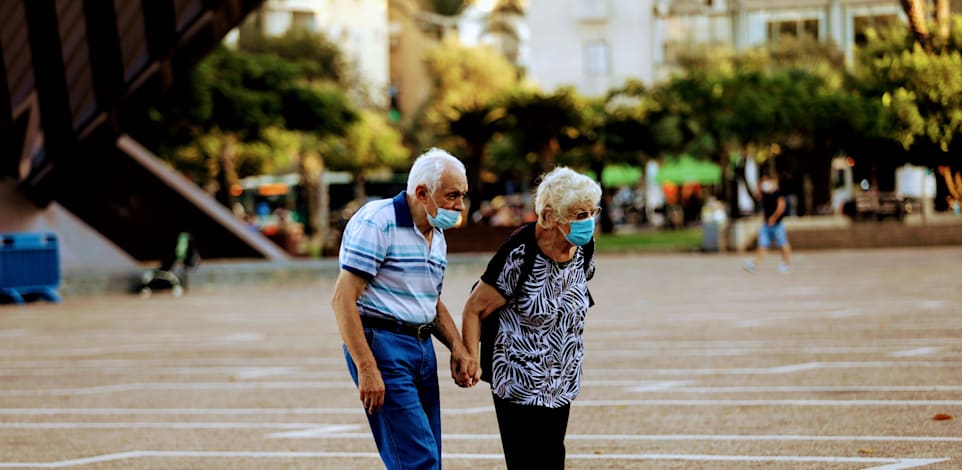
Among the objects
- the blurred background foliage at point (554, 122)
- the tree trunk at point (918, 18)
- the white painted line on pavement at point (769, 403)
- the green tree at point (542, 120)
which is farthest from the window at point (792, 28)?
the white painted line on pavement at point (769, 403)

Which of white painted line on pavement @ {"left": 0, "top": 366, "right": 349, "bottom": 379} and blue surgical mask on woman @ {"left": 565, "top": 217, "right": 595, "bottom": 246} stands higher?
blue surgical mask on woman @ {"left": 565, "top": 217, "right": 595, "bottom": 246}

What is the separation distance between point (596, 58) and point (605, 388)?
62.4 meters

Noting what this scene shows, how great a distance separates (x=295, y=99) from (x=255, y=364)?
30.4 m

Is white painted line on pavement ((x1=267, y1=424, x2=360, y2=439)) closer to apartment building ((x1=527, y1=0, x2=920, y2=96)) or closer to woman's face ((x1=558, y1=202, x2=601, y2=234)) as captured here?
woman's face ((x1=558, y1=202, x2=601, y2=234))

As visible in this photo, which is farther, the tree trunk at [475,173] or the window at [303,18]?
the window at [303,18]

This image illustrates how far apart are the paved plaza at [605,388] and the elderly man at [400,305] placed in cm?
279

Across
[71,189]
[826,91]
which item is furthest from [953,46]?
[826,91]

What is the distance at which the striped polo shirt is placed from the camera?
5688mm

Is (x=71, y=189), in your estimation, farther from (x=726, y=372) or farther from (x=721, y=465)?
(x=721, y=465)

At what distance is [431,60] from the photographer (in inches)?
3095

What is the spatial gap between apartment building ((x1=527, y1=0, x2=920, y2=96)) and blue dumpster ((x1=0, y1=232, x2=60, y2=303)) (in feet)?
150

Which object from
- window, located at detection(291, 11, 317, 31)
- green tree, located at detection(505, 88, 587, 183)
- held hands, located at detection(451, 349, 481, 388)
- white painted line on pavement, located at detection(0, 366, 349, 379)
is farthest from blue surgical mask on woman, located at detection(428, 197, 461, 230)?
window, located at detection(291, 11, 317, 31)

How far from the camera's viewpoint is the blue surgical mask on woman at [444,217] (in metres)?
5.74

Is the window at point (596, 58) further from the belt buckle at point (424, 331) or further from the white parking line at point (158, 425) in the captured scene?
the belt buckle at point (424, 331)
